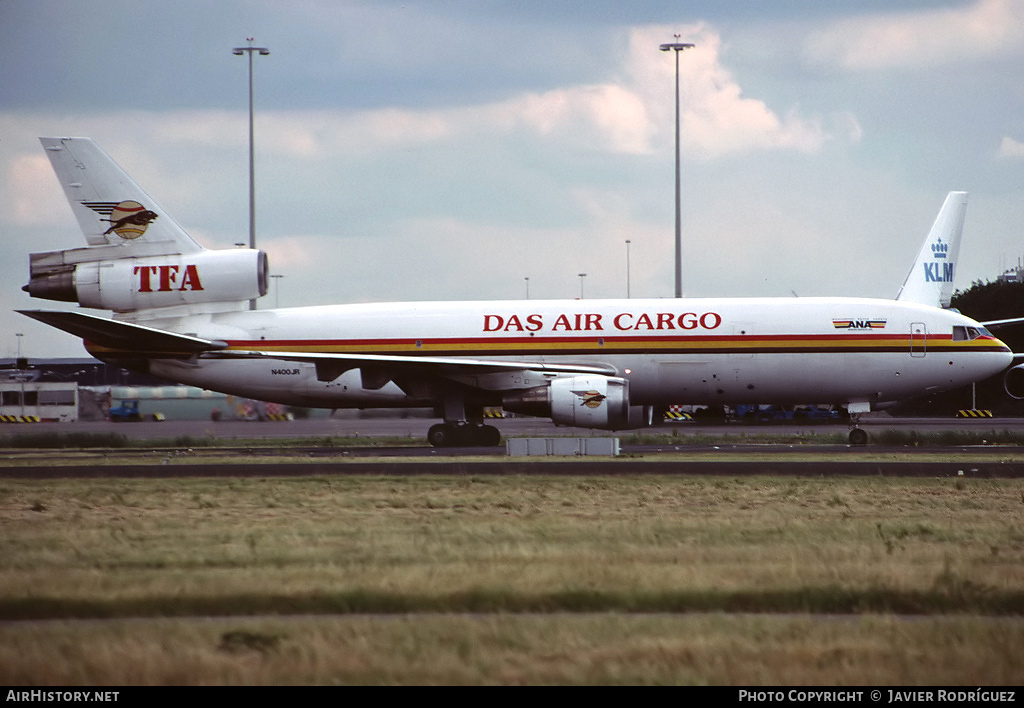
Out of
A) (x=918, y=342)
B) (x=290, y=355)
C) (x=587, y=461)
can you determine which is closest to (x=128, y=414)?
(x=290, y=355)

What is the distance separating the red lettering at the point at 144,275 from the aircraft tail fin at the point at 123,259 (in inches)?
1.2

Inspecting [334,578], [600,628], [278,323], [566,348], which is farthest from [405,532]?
[278,323]

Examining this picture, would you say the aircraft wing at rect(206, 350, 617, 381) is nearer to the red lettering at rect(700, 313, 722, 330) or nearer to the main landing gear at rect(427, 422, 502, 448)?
the main landing gear at rect(427, 422, 502, 448)

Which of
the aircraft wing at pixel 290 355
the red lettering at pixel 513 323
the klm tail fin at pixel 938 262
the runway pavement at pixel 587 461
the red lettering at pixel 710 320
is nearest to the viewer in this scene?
the runway pavement at pixel 587 461

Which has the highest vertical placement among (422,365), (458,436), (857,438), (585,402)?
(422,365)

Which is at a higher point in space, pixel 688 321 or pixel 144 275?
pixel 144 275

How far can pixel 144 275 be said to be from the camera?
3400cm

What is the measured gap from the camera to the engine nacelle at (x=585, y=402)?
1206 inches

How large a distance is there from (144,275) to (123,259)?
770mm

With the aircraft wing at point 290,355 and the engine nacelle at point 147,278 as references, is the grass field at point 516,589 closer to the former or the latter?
the aircraft wing at point 290,355

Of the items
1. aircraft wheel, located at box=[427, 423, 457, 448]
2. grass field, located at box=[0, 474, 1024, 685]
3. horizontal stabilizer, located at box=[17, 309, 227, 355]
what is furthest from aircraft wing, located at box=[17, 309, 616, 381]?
grass field, located at box=[0, 474, 1024, 685]

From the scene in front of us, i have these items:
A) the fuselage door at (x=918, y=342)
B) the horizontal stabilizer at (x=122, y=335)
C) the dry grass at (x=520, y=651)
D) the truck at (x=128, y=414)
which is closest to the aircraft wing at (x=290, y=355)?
the horizontal stabilizer at (x=122, y=335)

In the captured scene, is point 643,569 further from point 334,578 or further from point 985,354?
point 985,354

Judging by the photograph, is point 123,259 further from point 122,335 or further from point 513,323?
point 513,323
